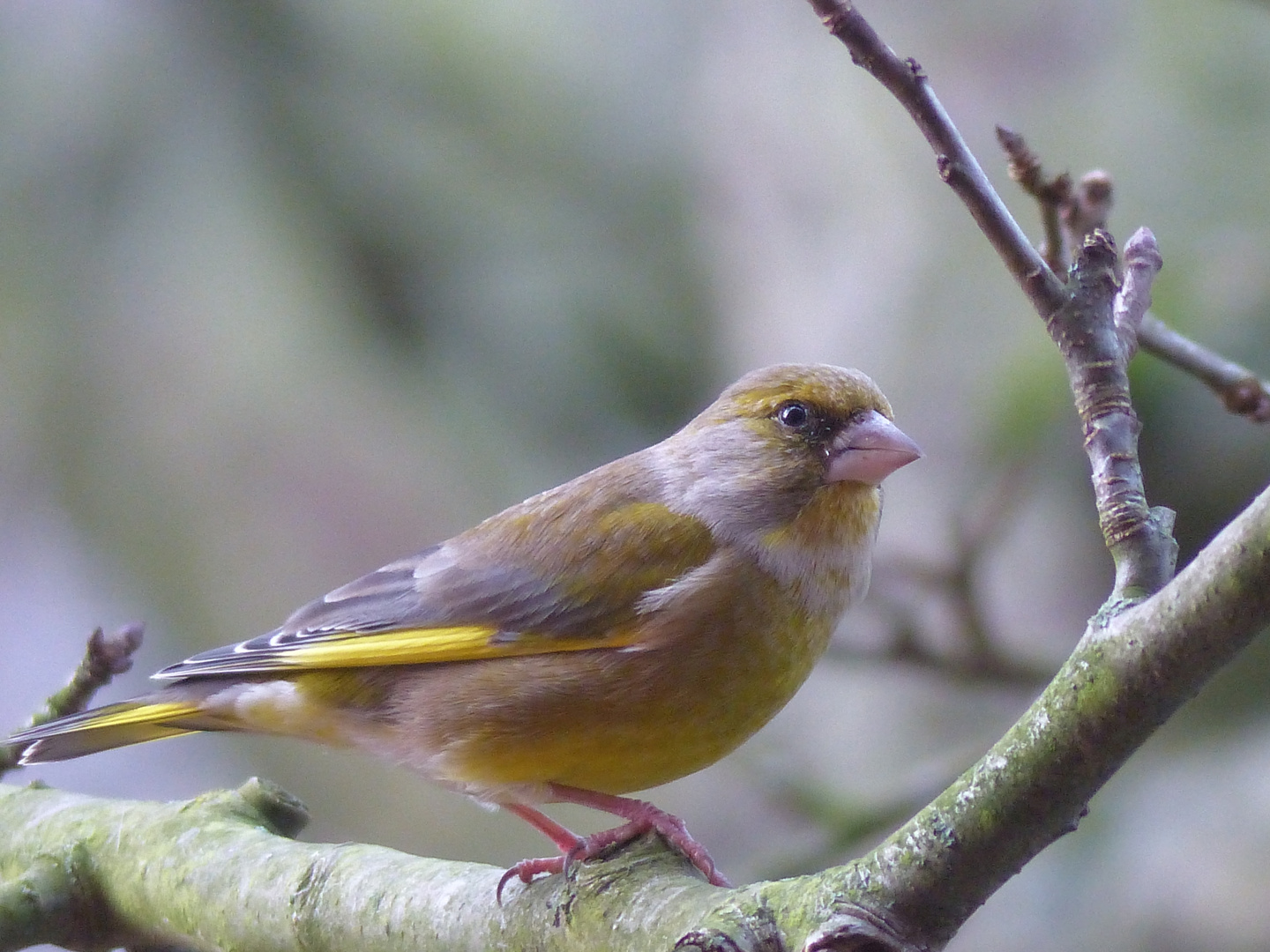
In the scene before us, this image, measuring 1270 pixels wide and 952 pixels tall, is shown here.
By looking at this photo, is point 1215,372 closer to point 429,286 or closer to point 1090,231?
point 1090,231

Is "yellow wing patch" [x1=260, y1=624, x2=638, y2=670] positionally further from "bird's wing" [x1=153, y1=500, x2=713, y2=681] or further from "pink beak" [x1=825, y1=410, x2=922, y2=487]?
"pink beak" [x1=825, y1=410, x2=922, y2=487]

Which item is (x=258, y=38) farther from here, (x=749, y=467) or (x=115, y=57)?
(x=749, y=467)

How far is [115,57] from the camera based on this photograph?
5805mm

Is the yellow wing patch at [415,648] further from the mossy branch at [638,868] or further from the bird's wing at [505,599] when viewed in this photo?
the mossy branch at [638,868]

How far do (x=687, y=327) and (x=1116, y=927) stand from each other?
352 cm

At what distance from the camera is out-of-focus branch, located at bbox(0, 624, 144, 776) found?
8.45ft

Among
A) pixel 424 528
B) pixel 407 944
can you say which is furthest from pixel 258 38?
pixel 407 944

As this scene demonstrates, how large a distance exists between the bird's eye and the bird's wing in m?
0.29

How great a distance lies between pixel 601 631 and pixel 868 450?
25.1 inches

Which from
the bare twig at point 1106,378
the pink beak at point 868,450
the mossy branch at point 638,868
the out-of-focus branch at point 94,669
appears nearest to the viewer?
the mossy branch at point 638,868

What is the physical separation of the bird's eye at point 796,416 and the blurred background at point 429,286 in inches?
95.6

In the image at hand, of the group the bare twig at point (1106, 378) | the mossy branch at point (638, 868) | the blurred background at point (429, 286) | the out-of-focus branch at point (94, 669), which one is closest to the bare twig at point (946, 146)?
the bare twig at point (1106, 378)

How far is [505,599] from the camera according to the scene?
104 inches

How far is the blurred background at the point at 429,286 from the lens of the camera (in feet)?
17.9
